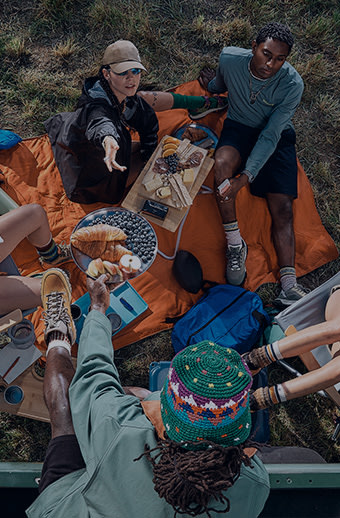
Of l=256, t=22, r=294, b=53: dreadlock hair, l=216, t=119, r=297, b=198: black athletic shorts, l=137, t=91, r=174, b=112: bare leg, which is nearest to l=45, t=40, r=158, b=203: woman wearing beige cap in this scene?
l=137, t=91, r=174, b=112: bare leg

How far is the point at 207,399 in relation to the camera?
1746mm

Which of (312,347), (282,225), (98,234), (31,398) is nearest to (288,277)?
(282,225)

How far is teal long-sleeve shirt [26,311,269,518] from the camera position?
1.93 metres

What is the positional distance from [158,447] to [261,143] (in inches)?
120

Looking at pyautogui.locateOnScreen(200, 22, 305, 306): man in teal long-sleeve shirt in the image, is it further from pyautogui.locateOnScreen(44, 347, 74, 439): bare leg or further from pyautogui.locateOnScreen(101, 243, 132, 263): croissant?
pyautogui.locateOnScreen(44, 347, 74, 439): bare leg

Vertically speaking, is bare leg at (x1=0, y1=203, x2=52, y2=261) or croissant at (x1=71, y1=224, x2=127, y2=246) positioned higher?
bare leg at (x1=0, y1=203, x2=52, y2=261)

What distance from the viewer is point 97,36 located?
493cm

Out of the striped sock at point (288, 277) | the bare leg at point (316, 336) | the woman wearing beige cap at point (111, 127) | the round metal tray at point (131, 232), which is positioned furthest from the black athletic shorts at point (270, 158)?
the bare leg at point (316, 336)

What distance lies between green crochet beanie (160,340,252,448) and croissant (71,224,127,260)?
76.2 inches

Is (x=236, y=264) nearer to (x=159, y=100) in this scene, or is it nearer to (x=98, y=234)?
(x=98, y=234)

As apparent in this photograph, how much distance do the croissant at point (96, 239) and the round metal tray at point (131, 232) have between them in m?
0.06

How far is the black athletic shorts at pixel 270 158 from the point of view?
4367 millimetres

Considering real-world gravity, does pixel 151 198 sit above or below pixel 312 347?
above

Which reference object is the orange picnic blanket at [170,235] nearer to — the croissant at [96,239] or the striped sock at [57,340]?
the croissant at [96,239]
